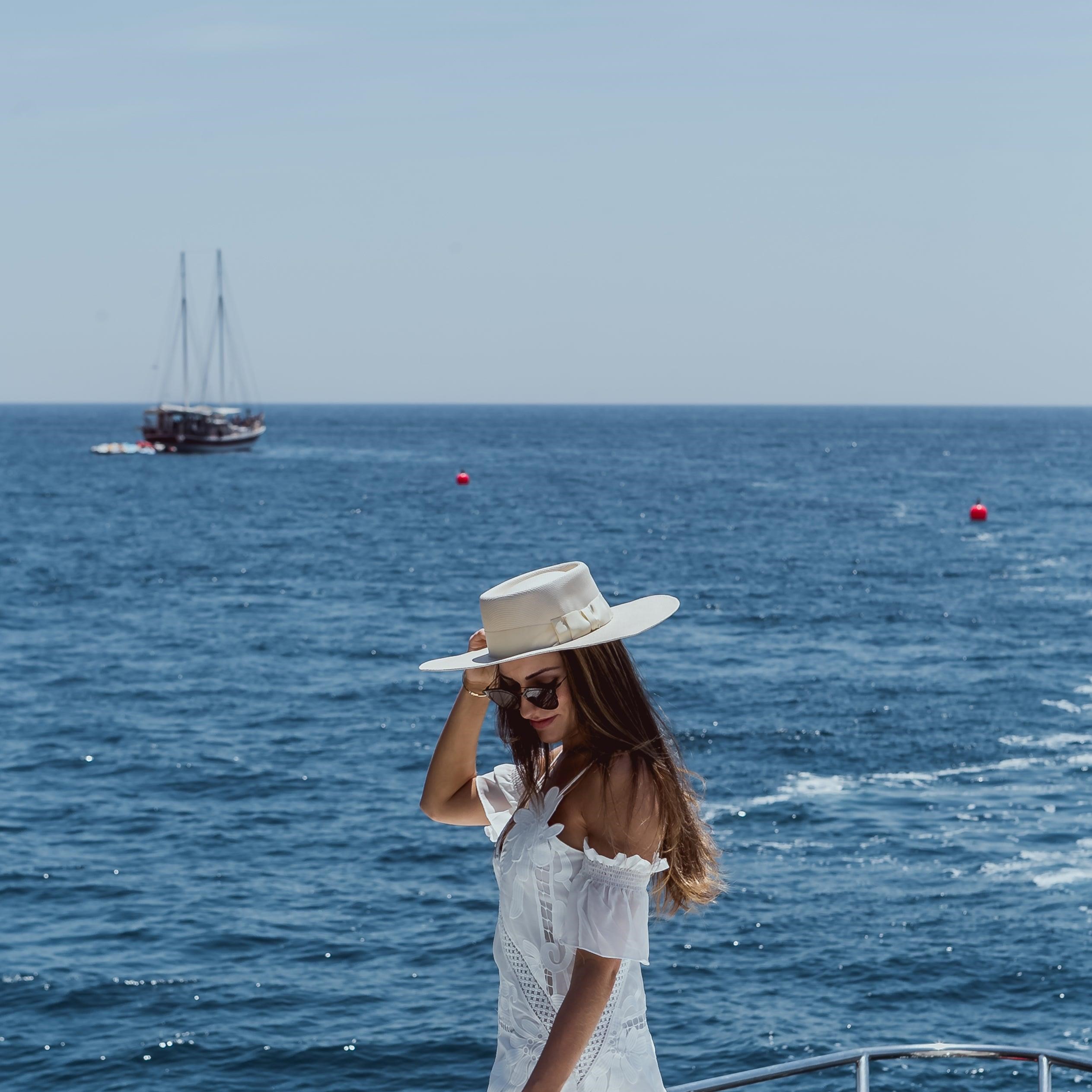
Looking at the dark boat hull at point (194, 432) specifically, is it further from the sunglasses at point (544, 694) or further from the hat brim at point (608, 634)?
the sunglasses at point (544, 694)

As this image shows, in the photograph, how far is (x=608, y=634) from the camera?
8.90 feet

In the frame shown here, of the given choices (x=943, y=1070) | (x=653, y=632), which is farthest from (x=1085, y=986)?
(x=653, y=632)

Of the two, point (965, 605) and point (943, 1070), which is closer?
point (943, 1070)

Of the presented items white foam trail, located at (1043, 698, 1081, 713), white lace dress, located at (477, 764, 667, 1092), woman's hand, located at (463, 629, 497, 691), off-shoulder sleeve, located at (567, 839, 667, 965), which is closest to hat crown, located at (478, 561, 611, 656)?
woman's hand, located at (463, 629, 497, 691)

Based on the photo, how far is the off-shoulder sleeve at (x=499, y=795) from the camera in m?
3.16

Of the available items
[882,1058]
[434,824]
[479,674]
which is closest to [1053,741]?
[434,824]

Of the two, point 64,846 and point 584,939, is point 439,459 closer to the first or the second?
point 64,846

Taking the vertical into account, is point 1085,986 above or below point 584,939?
below

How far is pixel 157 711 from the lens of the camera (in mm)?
33594

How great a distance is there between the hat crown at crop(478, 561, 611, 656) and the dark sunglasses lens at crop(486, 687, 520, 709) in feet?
0.29

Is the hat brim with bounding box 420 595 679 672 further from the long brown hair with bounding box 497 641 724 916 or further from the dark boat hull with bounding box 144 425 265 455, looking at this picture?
the dark boat hull with bounding box 144 425 265 455

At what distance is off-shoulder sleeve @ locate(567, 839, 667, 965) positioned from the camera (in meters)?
2.61

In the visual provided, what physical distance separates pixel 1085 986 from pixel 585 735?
60.6ft

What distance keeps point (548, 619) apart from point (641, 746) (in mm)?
319
